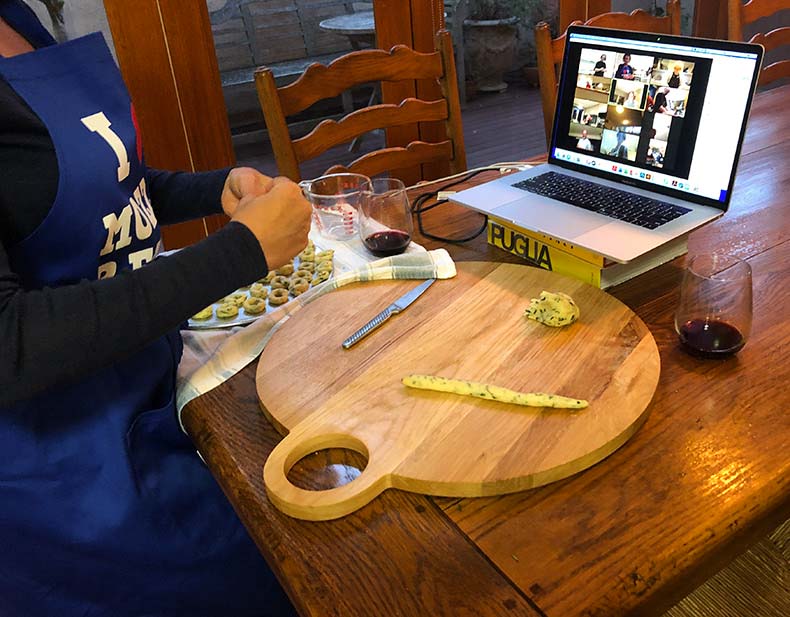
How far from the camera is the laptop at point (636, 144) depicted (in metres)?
1.01

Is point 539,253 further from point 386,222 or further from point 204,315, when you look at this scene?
point 204,315

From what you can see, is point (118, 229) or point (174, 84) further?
point (174, 84)

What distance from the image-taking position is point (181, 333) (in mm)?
991

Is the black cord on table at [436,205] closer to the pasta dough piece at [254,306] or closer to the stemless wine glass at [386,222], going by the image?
the stemless wine glass at [386,222]

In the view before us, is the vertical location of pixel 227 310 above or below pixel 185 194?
below

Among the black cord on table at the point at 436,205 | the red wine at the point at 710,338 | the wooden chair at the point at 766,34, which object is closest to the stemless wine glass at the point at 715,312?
the red wine at the point at 710,338

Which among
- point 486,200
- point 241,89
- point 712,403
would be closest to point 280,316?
point 486,200

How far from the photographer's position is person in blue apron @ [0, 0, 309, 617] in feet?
2.27

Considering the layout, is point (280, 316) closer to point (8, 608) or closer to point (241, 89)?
point (8, 608)

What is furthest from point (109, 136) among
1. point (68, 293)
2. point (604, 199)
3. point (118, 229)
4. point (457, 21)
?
point (457, 21)

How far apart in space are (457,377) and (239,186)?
485 millimetres

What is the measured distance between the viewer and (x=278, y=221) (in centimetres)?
79

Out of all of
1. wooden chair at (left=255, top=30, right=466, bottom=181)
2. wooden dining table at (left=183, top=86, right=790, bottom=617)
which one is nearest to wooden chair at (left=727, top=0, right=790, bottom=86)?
wooden chair at (left=255, top=30, right=466, bottom=181)

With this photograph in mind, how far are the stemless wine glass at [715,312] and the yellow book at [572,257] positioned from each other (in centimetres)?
15
